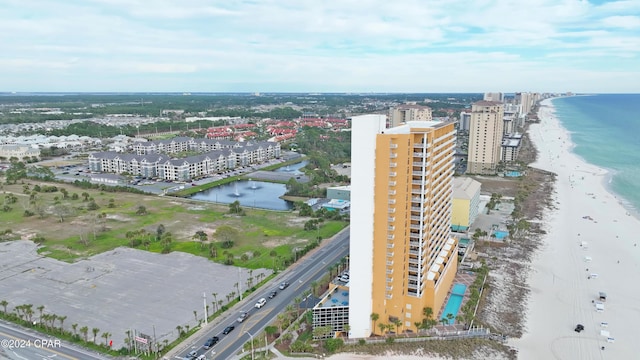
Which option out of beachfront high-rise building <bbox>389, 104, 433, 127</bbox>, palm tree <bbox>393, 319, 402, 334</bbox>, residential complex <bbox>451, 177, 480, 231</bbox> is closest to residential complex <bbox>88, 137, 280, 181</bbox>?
beachfront high-rise building <bbox>389, 104, 433, 127</bbox>

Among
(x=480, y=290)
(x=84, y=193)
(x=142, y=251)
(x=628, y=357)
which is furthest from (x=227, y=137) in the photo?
(x=628, y=357)

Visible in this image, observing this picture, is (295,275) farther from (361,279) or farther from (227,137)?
(227,137)

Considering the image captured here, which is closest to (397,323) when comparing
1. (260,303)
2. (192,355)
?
(260,303)

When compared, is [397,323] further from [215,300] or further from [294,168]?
[294,168]

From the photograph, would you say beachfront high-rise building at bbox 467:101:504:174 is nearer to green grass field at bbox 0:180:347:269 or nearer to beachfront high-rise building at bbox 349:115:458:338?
green grass field at bbox 0:180:347:269

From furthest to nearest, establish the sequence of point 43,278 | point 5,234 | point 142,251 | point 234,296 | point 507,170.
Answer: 1. point 507,170
2. point 5,234
3. point 142,251
4. point 43,278
5. point 234,296

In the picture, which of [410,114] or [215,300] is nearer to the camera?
[215,300]
